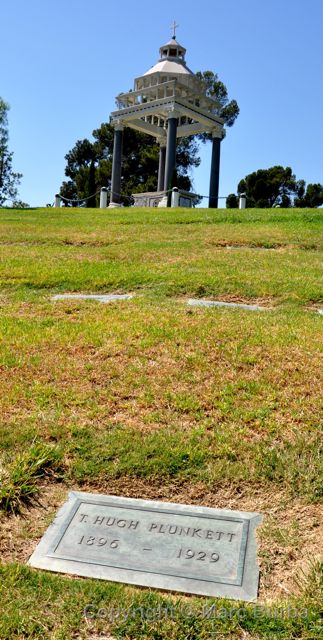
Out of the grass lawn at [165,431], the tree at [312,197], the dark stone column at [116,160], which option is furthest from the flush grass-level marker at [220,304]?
the tree at [312,197]

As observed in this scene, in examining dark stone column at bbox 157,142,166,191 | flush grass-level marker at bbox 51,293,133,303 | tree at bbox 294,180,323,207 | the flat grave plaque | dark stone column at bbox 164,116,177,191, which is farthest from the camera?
tree at bbox 294,180,323,207

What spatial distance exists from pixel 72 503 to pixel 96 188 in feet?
163

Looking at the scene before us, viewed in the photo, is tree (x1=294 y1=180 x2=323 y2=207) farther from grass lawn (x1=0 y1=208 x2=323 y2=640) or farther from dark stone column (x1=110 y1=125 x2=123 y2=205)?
grass lawn (x1=0 y1=208 x2=323 y2=640)

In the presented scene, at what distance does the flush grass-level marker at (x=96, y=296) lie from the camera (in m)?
7.00

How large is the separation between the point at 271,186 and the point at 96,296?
44.8 metres

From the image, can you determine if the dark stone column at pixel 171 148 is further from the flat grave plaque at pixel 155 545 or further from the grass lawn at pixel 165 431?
the flat grave plaque at pixel 155 545

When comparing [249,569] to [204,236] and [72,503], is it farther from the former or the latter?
[204,236]

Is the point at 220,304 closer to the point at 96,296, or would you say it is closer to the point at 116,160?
the point at 96,296

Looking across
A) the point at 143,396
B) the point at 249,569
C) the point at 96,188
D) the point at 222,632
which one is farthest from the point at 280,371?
the point at 96,188

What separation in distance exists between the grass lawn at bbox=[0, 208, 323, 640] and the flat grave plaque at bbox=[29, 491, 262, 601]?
0.07m

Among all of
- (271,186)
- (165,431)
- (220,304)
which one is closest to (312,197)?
(271,186)

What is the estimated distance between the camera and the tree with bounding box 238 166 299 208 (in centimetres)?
4872

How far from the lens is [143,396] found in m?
4.14

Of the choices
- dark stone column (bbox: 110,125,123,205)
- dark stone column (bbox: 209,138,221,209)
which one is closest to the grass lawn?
dark stone column (bbox: 209,138,221,209)
